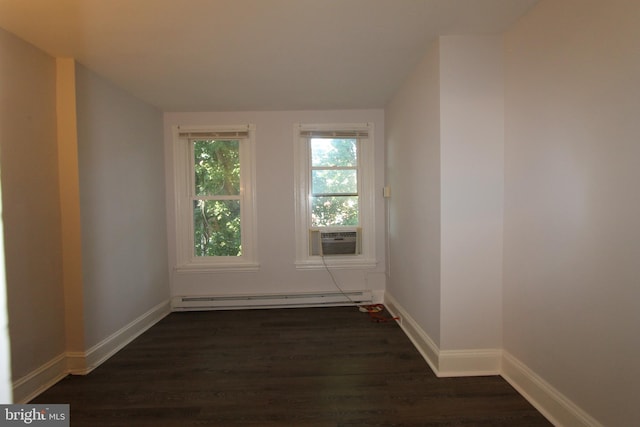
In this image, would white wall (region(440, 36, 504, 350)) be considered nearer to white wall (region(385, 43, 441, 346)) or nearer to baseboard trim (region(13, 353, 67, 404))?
white wall (region(385, 43, 441, 346))

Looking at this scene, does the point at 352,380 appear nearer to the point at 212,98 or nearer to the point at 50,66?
the point at 212,98

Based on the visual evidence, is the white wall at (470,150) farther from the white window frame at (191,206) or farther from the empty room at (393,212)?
the white window frame at (191,206)

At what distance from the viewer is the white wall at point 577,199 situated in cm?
118

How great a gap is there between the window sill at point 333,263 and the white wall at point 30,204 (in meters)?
2.17

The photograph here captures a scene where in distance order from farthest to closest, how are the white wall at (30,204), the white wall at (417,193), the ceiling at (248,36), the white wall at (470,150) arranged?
1. the white wall at (417,193)
2. the white wall at (470,150)
3. the white wall at (30,204)
4. the ceiling at (248,36)

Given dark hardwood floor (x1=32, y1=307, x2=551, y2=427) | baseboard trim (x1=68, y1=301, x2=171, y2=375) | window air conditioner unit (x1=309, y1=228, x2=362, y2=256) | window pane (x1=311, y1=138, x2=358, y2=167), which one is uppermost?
window pane (x1=311, y1=138, x2=358, y2=167)

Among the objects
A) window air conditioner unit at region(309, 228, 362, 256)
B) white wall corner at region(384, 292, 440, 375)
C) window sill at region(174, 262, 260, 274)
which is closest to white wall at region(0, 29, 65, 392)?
window sill at region(174, 262, 260, 274)

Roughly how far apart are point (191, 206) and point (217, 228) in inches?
16.0

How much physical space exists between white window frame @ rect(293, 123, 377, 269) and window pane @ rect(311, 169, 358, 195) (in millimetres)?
66

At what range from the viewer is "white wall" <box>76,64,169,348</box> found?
7.12ft

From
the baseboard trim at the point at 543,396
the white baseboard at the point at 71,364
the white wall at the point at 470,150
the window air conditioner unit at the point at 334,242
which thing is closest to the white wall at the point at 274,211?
the window air conditioner unit at the point at 334,242

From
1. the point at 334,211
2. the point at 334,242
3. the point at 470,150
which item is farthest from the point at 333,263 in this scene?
the point at 470,150

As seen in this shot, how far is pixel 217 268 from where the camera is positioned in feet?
10.9

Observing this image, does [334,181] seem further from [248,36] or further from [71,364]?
[71,364]
